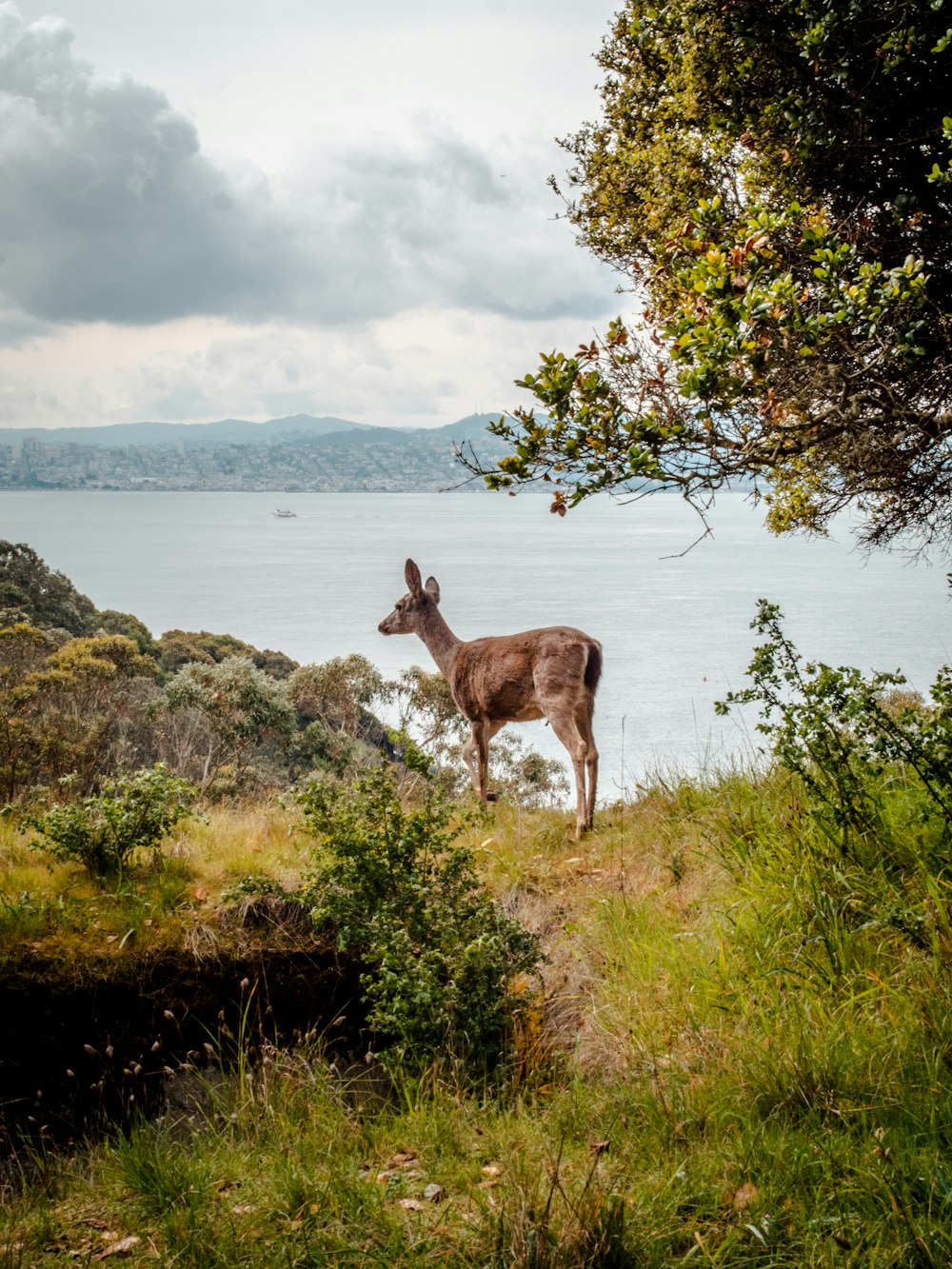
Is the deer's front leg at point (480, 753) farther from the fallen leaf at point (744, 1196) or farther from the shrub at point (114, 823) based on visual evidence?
the fallen leaf at point (744, 1196)

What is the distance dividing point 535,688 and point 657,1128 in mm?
4915

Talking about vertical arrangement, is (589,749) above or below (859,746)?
below

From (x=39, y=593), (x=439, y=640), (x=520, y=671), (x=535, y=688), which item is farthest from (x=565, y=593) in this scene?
(x=535, y=688)

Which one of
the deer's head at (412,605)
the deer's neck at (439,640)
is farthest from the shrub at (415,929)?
the deer's head at (412,605)

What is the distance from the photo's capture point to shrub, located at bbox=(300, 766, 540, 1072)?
14.8 ft

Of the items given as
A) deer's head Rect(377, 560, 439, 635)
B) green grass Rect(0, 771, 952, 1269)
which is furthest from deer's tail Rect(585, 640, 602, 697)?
green grass Rect(0, 771, 952, 1269)

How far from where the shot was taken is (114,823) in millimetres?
6094

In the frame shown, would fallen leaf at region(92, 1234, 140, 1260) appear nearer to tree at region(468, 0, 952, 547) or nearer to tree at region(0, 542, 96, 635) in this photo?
tree at region(468, 0, 952, 547)

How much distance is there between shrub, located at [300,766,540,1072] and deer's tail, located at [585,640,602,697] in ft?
9.08

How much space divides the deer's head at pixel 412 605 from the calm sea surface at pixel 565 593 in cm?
189

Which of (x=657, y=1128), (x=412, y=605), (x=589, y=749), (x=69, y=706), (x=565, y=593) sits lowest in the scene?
(x=69, y=706)

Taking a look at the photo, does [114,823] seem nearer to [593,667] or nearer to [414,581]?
[593,667]

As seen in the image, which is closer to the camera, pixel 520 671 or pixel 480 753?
Answer: pixel 520 671

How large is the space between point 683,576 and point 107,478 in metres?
31.1
